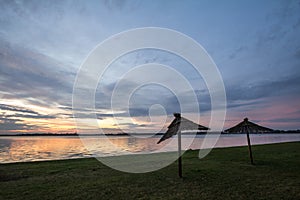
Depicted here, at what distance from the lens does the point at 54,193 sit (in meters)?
8.75

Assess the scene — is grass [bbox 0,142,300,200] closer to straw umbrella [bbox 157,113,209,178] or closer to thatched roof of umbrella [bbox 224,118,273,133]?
straw umbrella [bbox 157,113,209,178]

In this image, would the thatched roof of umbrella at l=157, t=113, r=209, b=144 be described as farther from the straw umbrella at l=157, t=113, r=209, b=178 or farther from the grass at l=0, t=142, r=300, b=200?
the grass at l=0, t=142, r=300, b=200

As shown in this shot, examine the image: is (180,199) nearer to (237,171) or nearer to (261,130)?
(237,171)

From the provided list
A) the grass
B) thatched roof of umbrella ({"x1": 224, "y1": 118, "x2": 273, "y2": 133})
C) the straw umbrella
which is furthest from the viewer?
thatched roof of umbrella ({"x1": 224, "y1": 118, "x2": 273, "y2": 133})

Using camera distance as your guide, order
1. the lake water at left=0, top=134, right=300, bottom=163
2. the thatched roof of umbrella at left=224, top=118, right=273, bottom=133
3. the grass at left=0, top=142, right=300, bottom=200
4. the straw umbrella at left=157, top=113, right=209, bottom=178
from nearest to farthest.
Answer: the grass at left=0, top=142, right=300, bottom=200
the straw umbrella at left=157, top=113, right=209, bottom=178
the thatched roof of umbrella at left=224, top=118, right=273, bottom=133
the lake water at left=0, top=134, right=300, bottom=163

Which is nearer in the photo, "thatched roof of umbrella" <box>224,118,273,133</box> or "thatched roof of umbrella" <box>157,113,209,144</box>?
"thatched roof of umbrella" <box>157,113,209,144</box>

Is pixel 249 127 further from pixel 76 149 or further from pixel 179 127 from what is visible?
A: pixel 76 149

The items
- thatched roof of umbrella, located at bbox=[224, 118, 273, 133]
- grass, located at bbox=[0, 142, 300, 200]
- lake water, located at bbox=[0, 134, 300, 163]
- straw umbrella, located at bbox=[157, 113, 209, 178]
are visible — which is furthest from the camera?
lake water, located at bbox=[0, 134, 300, 163]

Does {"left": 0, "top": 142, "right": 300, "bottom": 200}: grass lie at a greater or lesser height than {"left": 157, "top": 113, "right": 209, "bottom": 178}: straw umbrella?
lesser

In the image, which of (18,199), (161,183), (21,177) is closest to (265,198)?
(161,183)

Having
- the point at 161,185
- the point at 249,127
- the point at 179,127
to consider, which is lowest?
the point at 161,185

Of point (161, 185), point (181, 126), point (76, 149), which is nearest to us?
point (161, 185)

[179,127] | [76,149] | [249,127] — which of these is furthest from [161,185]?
[76,149]

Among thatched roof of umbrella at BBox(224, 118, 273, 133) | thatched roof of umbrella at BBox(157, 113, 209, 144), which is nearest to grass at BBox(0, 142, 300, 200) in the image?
thatched roof of umbrella at BBox(157, 113, 209, 144)
